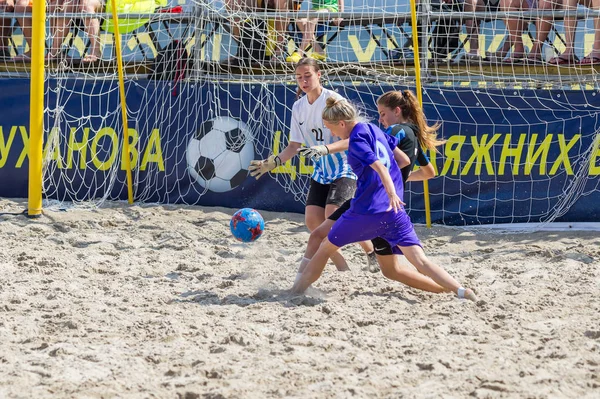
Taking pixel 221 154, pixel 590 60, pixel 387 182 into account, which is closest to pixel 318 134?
Result: pixel 387 182

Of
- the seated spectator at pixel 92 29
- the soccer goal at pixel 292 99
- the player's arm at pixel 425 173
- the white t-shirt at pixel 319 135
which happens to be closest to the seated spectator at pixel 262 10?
the soccer goal at pixel 292 99

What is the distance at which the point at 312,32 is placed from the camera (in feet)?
27.7

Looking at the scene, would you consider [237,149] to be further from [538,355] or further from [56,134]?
[538,355]

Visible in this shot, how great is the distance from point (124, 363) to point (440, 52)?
5.29 metres

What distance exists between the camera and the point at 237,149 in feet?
28.0

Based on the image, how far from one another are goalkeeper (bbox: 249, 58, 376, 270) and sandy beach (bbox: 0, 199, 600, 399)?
18.9 inches

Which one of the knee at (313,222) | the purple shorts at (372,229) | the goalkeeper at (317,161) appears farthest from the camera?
the knee at (313,222)

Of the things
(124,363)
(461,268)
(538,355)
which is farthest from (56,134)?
(538,355)

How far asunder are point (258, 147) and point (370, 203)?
361 cm

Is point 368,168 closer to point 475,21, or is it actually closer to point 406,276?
point 406,276

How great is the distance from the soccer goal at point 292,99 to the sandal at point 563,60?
0.5 inches

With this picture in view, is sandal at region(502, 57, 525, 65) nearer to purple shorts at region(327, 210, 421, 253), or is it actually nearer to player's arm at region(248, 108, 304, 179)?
player's arm at region(248, 108, 304, 179)

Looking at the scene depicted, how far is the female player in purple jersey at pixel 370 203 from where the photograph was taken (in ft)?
16.3

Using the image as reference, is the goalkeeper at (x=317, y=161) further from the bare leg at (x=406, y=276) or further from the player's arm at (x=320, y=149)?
the bare leg at (x=406, y=276)
